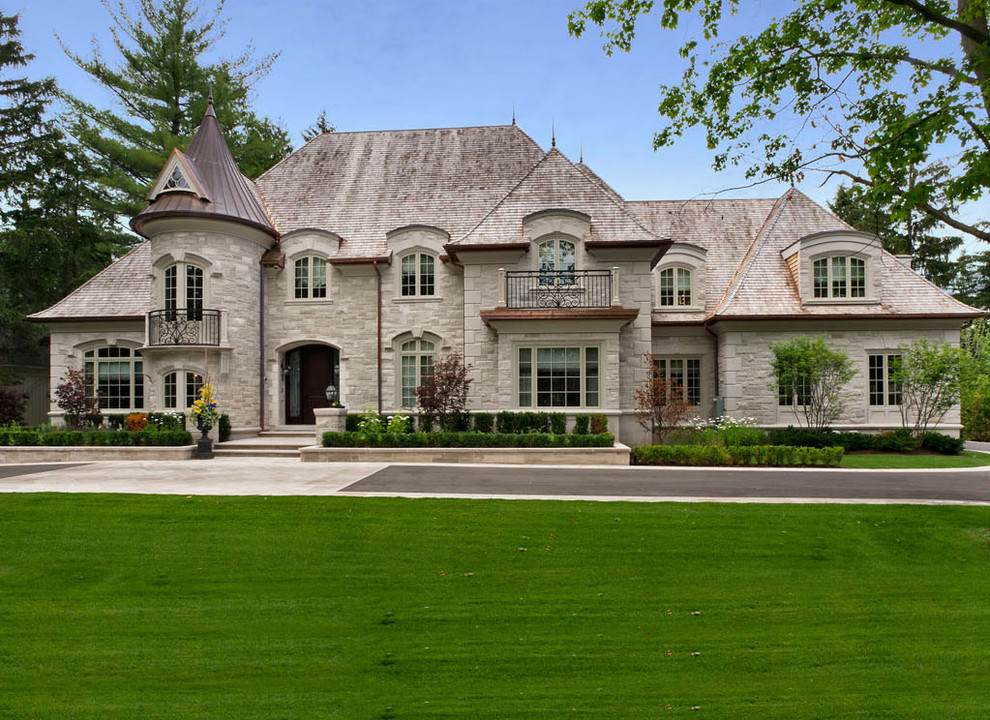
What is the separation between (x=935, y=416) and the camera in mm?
18047

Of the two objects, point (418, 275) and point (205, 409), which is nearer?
point (205, 409)

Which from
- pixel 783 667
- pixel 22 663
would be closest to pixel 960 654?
pixel 783 667

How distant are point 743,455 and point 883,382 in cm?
748

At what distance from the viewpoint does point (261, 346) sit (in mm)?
19000

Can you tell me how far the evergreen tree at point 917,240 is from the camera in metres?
35.8

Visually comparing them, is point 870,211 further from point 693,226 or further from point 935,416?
point 935,416

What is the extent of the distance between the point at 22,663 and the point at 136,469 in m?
9.30

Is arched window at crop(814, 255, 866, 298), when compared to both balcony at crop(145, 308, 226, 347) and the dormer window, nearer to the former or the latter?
balcony at crop(145, 308, 226, 347)

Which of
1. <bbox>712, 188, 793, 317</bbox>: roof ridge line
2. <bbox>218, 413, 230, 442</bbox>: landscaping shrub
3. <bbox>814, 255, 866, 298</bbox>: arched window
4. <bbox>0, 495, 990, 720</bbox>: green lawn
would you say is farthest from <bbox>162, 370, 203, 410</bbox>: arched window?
<bbox>814, 255, 866, 298</bbox>: arched window

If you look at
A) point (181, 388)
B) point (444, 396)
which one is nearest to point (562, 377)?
point (444, 396)

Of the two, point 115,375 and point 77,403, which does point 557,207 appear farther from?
point 77,403

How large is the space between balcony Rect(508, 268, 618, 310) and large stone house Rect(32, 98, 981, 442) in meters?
0.05

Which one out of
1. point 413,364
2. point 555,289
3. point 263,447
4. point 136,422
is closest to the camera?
point 263,447

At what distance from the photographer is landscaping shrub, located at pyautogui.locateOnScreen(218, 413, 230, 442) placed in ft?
56.1
